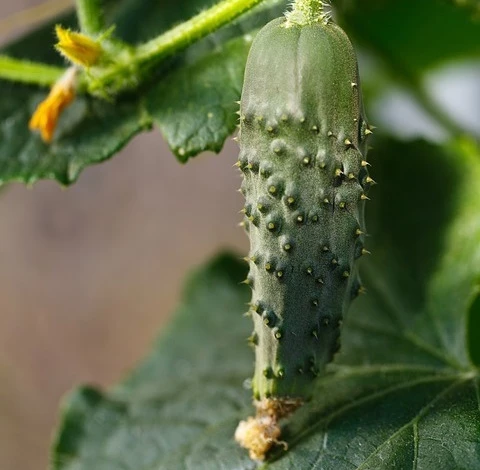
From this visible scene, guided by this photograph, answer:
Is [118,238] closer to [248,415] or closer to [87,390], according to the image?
[87,390]

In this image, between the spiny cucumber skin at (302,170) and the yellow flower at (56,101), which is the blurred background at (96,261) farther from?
the spiny cucumber skin at (302,170)

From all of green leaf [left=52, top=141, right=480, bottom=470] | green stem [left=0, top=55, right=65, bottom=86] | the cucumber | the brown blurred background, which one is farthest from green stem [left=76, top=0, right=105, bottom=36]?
the brown blurred background

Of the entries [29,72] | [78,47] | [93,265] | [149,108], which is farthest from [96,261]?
[78,47]

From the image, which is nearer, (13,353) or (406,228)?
(406,228)

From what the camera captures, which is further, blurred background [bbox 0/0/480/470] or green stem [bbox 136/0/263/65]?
blurred background [bbox 0/0/480/470]

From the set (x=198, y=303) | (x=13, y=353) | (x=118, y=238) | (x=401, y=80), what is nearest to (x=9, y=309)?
(x=13, y=353)

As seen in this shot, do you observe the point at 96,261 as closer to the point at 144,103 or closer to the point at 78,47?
the point at 144,103

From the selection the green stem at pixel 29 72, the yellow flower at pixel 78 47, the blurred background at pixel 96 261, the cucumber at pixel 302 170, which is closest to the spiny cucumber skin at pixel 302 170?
the cucumber at pixel 302 170

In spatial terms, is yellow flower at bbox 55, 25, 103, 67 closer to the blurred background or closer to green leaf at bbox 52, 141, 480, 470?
green leaf at bbox 52, 141, 480, 470
